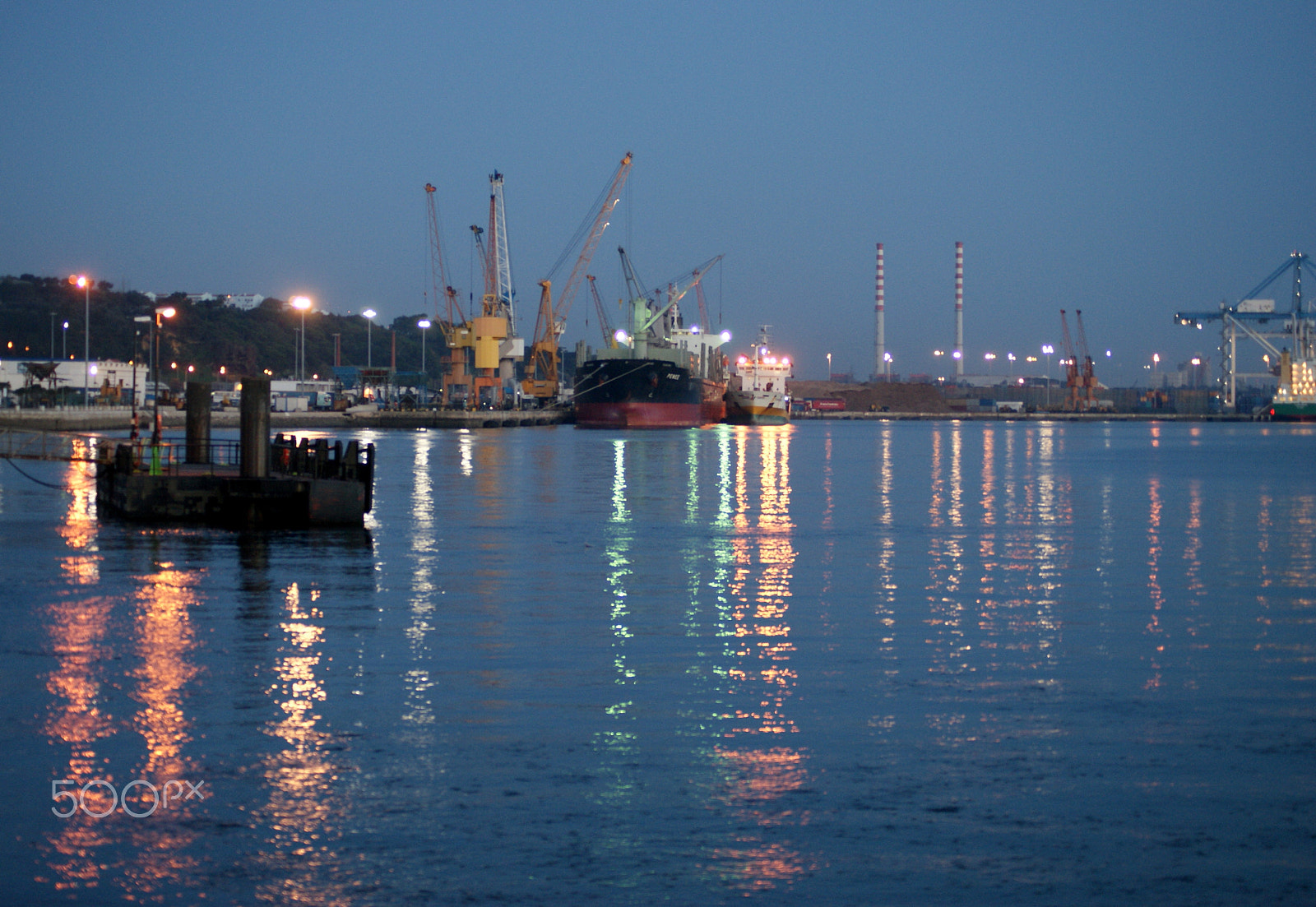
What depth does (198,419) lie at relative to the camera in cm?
3912

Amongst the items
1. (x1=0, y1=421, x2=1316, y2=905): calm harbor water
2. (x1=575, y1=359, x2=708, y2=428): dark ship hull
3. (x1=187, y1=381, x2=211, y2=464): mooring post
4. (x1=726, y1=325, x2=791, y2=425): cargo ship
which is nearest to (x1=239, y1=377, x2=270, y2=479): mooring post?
(x1=0, y1=421, x2=1316, y2=905): calm harbor water

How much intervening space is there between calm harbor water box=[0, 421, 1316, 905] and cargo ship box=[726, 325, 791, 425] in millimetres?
139344

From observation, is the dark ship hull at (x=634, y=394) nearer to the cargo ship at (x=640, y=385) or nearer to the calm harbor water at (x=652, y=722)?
the cargo ship at (x=640, y=385)

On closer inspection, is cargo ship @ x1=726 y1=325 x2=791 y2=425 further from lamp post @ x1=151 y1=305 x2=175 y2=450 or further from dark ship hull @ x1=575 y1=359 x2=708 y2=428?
lamp post @ x1=151 y1=305 x2=175 y2=450

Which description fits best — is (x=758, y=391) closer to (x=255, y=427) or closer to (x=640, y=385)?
(x=640, y=385)

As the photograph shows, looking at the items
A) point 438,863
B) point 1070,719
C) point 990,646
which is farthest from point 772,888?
point 990,646

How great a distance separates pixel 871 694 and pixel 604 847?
17.7 feet

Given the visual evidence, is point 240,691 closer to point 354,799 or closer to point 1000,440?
point 354,799

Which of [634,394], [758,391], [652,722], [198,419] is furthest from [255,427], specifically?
[758,391]

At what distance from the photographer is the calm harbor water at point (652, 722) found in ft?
27.9

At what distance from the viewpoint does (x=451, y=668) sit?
14.7m

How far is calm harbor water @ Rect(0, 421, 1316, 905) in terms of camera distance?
8516 millimetres

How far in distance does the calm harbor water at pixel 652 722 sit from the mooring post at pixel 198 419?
1002 centimetres

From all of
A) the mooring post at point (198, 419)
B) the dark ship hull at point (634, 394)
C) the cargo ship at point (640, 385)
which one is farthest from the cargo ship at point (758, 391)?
the mooring post at point (198, 419)
